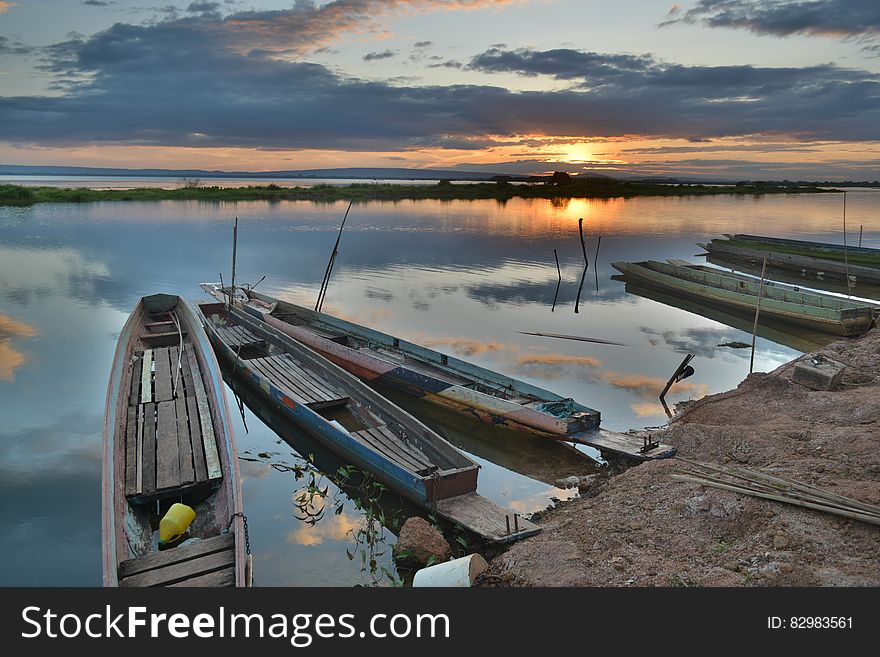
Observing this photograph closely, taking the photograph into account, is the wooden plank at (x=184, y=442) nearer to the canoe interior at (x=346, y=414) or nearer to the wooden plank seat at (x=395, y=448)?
the canoe interior at (x=346, y=414)

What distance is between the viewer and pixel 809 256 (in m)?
33.1

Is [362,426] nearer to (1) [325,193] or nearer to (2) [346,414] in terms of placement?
(2) [346,414]

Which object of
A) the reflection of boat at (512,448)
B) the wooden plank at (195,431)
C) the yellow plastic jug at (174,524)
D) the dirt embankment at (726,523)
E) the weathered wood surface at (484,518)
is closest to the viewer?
the dirt embankment at (726,523)

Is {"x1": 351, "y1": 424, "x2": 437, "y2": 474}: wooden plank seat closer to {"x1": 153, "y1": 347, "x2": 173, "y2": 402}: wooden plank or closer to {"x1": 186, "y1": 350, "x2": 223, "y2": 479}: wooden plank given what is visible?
{"x1": 186, "y1": 350, "x2": 223, "y2": 479}: wooden plank

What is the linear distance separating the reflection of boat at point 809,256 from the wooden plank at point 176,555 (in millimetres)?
25315

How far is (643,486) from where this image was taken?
340 inches

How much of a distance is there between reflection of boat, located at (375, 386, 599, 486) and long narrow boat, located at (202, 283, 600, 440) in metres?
0.39

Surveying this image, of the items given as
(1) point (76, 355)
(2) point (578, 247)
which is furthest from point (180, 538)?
(2) point (578, 247)

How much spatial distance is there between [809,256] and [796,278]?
9.56ft

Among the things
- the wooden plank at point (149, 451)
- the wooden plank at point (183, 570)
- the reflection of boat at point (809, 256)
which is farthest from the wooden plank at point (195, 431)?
the reflection of boat at point (809, 256)

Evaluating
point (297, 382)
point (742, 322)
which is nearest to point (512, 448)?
point (297, 382)

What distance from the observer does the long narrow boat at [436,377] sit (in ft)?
36.0

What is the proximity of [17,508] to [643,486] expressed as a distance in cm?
909

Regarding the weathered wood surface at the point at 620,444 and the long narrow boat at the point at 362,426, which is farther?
the weathered wood surface at the point at 620,444
